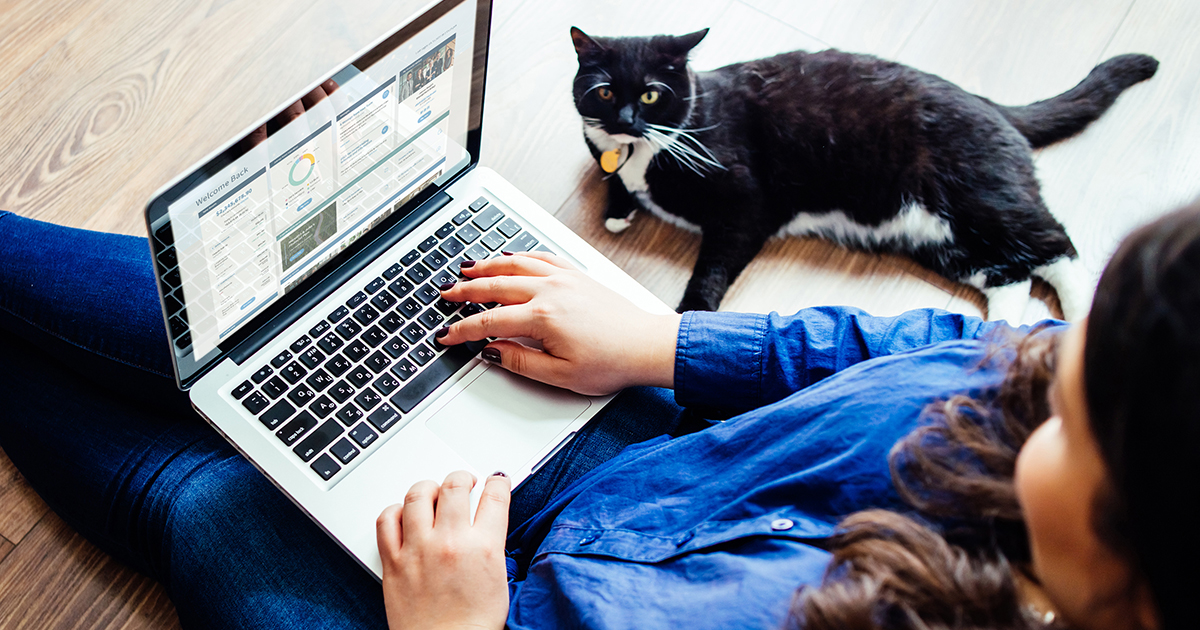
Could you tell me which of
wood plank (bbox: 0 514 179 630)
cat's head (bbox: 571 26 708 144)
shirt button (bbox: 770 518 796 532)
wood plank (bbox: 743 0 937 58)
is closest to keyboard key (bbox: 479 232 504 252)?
cat's head (bbox: 571 26 708 144)

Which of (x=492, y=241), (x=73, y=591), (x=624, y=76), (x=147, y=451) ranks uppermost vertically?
(x=624, y=76)

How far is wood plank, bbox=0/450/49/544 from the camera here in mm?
899

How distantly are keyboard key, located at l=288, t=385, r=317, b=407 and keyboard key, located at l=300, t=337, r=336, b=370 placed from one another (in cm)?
2

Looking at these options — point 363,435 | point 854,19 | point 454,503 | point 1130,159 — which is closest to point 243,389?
point 363,435

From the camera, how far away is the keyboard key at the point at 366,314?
30.1 inches

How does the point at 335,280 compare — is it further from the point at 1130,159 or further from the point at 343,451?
the point at 1130,159

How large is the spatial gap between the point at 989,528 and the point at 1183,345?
0.23 meters

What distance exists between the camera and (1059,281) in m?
1.06

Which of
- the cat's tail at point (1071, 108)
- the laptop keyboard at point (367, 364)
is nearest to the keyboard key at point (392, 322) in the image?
the laptop keyboard at point (367, 364)

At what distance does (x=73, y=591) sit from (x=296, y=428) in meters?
0.42

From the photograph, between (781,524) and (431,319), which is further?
(431,319)

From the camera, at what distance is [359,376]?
0.74 metres

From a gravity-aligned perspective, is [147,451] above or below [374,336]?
below

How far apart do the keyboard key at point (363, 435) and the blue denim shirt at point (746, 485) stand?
0.54ft
